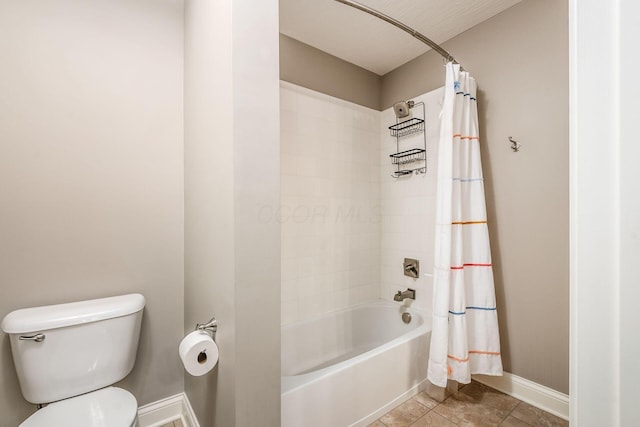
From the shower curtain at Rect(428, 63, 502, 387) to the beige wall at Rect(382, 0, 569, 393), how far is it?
8.0 inches

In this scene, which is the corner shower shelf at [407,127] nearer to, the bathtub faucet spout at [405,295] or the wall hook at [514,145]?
the wall hook at [514,145]

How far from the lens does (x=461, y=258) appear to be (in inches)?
67.5

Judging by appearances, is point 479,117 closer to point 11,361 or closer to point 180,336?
point 180,336

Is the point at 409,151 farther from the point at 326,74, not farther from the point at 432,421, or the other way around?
the point at 432,421

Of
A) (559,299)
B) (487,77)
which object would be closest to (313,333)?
(559,299)

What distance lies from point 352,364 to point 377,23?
2.24 metres

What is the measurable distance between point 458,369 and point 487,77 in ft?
6.43

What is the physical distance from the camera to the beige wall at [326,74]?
6.96ft

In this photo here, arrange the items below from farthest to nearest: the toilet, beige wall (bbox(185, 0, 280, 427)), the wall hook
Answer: the wall hook < the toilet < beige wall (bbox(185, 0, 280, 427))

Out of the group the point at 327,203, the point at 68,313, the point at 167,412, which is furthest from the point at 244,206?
the point at 167,412

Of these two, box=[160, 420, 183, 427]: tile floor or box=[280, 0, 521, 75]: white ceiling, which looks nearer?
box=[160, 420, 183, 427]: tile floor

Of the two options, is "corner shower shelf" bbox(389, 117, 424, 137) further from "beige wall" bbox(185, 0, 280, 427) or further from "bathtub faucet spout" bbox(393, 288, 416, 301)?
"beige wall" bbox(185, 0, 280, 427)

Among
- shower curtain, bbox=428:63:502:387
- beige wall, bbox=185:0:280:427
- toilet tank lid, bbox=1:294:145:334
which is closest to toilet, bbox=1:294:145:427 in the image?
toilet tank lid, bbox=1:294:145:334

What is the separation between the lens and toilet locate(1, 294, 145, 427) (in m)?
1.13
